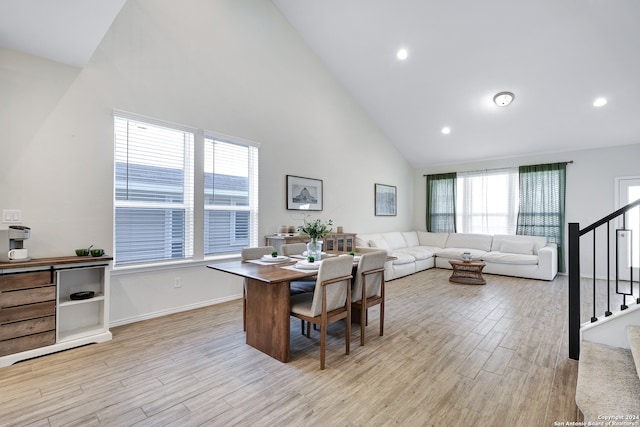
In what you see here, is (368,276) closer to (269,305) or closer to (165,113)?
(269,305)

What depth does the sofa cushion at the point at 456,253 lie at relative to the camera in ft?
21.6

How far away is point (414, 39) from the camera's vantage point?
4824 mm

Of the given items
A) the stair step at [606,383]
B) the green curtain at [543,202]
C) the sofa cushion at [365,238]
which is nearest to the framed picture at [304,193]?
the sofa cushion at [365,238]

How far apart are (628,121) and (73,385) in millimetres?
8102

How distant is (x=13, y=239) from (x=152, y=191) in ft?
4.28

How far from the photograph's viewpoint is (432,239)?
7840mm

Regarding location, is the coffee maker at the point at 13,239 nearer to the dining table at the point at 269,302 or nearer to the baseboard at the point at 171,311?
the baseboard at the point at 171,311

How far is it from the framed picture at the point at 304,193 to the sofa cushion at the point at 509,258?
3.71 metres

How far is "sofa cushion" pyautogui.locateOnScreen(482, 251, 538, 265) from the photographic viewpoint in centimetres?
592

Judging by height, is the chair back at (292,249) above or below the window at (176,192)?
below

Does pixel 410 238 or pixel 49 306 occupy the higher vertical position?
pixel 410 238

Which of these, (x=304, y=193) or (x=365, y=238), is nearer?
(x=304, y=193)

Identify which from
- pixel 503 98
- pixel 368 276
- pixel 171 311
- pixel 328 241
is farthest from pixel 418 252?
pixel 171 311

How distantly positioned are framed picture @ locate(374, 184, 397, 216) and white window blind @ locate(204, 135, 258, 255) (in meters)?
3.41
